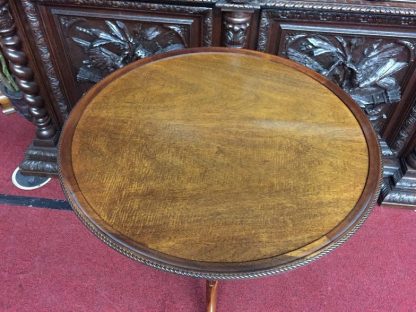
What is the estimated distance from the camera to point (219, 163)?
655 millimetres

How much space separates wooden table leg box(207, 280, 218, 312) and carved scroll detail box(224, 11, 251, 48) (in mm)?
562

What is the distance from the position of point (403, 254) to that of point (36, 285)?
1.04 m

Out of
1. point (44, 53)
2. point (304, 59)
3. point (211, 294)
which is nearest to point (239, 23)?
point (304, 59)

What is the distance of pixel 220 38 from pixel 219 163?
0.43 metres

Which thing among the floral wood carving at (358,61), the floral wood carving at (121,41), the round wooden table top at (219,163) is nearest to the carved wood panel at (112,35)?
the floral wood carving at (121,41)

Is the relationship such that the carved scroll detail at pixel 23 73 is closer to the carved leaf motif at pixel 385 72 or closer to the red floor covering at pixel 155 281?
the red floor covering at pixel 155 281

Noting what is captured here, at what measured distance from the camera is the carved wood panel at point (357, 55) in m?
0.93

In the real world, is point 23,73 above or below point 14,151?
above

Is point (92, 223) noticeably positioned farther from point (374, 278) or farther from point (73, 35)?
point (374, 278)

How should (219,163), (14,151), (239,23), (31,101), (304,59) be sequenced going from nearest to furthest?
(219,163) → (239,23) → (304,59) → (31,101) → (14,151)

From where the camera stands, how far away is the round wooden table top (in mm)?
550

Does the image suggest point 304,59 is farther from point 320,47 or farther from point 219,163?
point 219,163

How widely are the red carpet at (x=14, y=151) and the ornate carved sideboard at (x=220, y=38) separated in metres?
0.27

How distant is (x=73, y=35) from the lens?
98cm
